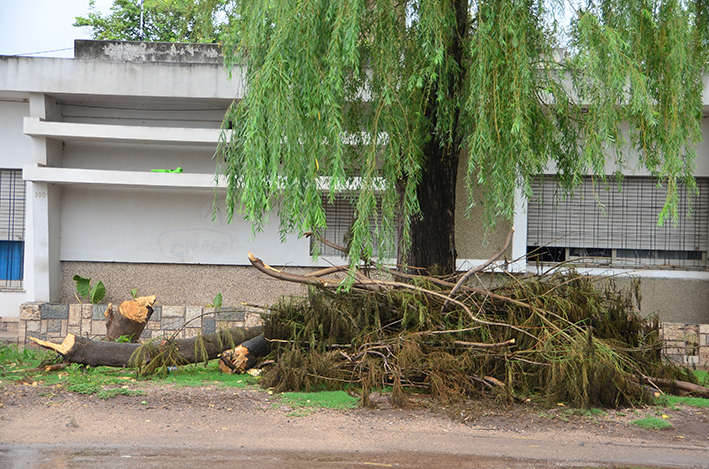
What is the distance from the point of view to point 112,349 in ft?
23.9

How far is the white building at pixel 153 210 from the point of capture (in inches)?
435

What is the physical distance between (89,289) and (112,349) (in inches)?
176

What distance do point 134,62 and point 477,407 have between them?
355 inches

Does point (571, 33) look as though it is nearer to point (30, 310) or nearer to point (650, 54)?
point (650, 54)

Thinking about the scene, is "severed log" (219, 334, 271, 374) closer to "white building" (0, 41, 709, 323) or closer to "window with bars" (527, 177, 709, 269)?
"white building" (0, 41, 709, 323)

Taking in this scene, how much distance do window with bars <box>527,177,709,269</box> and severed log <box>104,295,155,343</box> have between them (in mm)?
7202

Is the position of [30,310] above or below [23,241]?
below

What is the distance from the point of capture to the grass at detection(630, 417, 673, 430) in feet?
18.1

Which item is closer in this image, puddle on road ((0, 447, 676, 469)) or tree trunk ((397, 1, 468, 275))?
puddle on road ((0, 447, 676, 469))

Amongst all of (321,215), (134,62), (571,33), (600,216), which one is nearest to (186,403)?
(321,215)

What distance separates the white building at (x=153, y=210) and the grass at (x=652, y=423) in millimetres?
5520

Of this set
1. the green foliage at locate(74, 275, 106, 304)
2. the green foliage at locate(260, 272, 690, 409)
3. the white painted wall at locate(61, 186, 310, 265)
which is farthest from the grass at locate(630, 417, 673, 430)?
the green foliage at locate(74, 275, 106, 304)

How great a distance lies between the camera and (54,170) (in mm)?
10898

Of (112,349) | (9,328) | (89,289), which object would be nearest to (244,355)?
(112,349)
